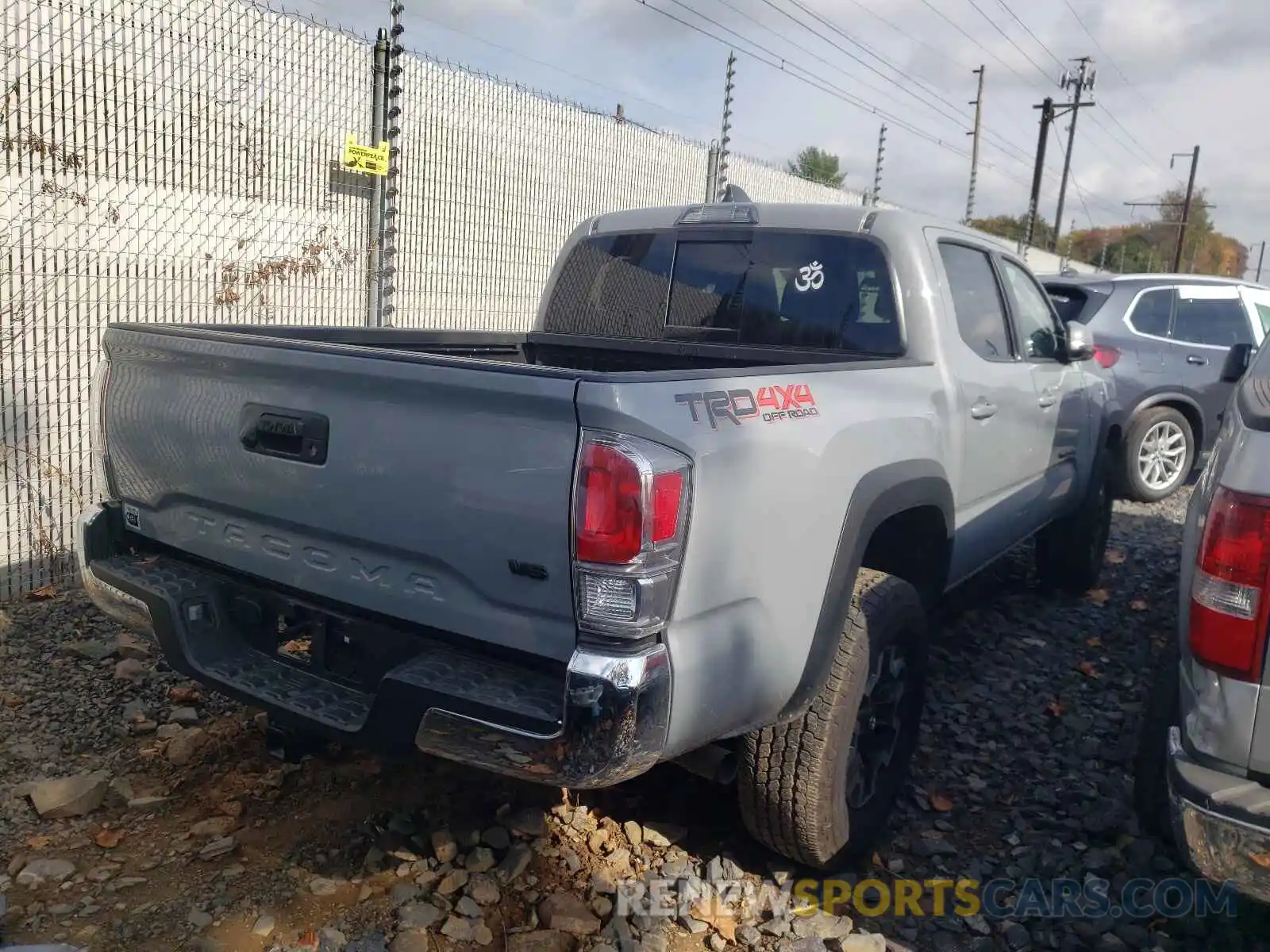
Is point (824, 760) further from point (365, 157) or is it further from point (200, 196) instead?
point (365, 157)

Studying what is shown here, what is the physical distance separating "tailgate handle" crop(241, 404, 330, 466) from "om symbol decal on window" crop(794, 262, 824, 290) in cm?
195

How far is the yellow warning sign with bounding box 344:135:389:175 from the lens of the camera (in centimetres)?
625

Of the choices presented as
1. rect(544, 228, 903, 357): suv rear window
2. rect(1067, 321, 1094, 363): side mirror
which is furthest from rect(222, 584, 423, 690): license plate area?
rect(1067, 321, 1094, 363): side mirror

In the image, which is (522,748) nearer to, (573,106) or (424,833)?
(424,833)

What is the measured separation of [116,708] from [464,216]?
15.4 feet

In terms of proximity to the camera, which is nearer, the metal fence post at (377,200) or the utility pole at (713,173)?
the metal fence post at (377,200)

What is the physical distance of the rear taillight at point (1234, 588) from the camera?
82.0 inches

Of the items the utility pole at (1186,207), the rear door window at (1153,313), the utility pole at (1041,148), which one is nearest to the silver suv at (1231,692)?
the rear door window at (1153,313)

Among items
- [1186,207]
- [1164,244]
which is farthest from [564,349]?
[1164,244]

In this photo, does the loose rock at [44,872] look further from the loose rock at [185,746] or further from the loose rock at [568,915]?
the loose rock at [568,915]

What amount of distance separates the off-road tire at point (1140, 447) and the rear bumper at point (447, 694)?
6.66m

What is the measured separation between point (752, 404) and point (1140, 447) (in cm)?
644

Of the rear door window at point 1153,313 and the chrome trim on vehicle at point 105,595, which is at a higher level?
the rear door window at point 1153,313

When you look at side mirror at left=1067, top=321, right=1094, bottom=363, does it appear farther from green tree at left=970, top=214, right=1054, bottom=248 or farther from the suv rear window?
green tree at left=970, top=214, right=1054, bottom=248
